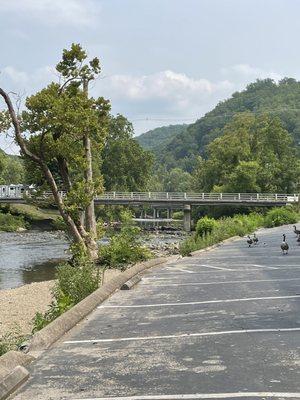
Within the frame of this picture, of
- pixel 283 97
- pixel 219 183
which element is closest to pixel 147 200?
pixel 219 183

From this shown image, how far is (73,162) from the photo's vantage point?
81.7ft

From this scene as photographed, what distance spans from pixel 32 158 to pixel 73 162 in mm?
2359

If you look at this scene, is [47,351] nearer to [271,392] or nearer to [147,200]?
[271,392]

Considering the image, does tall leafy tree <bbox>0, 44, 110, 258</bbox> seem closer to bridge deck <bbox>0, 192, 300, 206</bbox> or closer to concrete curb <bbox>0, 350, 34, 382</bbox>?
concrete curb <bbox>0, 350, 34, 382</bbox>

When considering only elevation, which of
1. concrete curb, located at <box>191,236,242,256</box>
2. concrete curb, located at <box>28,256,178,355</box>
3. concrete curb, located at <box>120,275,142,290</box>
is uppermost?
concrete curb, located at <box>28,256,178,355</box>

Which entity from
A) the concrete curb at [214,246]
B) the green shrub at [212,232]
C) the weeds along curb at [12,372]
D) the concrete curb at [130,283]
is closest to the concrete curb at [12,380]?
the weeds along curb at [12,372]

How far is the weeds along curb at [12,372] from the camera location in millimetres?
5562

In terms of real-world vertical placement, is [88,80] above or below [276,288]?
above

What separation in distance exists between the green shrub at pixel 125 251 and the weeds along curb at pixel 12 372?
15.8 m

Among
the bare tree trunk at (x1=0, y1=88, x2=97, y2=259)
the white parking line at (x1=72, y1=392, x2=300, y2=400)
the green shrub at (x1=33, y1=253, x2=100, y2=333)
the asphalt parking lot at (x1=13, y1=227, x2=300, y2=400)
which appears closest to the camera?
the white parking line at (x1=72, y1=392, x2=300, y2=400)

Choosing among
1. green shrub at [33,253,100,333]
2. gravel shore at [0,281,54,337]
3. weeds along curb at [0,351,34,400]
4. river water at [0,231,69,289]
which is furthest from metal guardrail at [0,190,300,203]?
weeds along curb at [0,351,34,400]

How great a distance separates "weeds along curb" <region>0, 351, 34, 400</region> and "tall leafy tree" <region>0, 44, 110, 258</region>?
16260 millimetres

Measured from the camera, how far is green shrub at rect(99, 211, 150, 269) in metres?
22.6

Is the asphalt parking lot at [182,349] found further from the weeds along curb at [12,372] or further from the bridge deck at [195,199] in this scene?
the bridge deck at [195,199]
